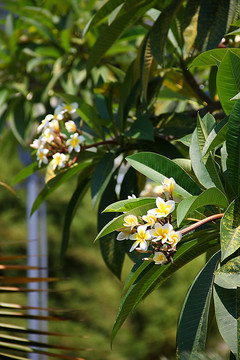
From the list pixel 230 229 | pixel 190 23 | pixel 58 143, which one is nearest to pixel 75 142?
pixel 58 143

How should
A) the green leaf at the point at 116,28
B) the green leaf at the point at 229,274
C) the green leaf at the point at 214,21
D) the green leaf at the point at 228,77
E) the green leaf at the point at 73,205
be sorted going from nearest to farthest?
the green leaf at the point at 229,274 → the green leaf at the point at 228,77 → the green leaf at the point at 214,21 → the green leaf at the point at 116,28 → the green leaf at the point at 73,205

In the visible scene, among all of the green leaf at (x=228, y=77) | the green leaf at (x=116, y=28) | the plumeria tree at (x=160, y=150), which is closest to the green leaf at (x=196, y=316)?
the plumeria tree at (x=160, y=150)

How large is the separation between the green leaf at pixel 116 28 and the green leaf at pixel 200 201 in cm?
52

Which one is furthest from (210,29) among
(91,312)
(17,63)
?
(91,312)

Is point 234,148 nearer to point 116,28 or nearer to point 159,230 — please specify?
point 159,230

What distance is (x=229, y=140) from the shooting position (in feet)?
2.34

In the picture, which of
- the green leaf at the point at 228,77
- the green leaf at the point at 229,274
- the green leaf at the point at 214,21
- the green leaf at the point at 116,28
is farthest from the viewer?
the green leaf at the point at 116,28

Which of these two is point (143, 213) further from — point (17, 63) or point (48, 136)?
point (17, 63)

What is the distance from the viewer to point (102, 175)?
104 centimetres

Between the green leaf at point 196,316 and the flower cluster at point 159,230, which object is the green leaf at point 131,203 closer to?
the flower cluster at point 159,230

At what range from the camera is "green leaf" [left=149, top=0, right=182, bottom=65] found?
1.01m

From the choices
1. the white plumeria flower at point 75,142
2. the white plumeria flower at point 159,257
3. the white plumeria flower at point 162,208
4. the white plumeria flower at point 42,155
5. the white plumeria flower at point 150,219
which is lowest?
the white plumeria flower at point 42,155

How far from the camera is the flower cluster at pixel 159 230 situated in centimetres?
67

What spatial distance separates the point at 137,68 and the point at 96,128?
0.17 metres
